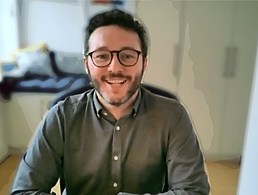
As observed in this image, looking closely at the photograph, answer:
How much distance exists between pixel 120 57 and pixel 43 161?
18.9 inches

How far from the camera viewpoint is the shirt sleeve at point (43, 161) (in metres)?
0.87

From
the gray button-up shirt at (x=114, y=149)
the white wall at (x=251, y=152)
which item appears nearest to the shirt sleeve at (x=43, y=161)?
the gray button-up shirt at (x=114, y=149)

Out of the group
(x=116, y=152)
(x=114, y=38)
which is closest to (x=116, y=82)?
(x=114, y=38)

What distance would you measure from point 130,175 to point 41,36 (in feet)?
2.10

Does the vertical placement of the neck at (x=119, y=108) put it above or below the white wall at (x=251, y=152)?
above

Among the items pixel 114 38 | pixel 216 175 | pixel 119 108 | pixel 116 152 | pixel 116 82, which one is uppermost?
pixel 114 38

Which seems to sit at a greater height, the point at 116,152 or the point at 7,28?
the point at 7,28

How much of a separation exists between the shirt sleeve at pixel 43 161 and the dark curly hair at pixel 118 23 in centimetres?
32

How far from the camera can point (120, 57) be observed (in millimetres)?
840

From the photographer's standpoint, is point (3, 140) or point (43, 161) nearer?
point (43, 161)

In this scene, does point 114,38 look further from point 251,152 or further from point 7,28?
point 251,152

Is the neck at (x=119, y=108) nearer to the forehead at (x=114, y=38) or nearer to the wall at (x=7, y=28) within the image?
the forehead at (x=114, y=38)

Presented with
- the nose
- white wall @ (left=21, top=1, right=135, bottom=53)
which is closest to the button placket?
the nose

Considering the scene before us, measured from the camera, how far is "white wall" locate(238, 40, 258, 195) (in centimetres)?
92
